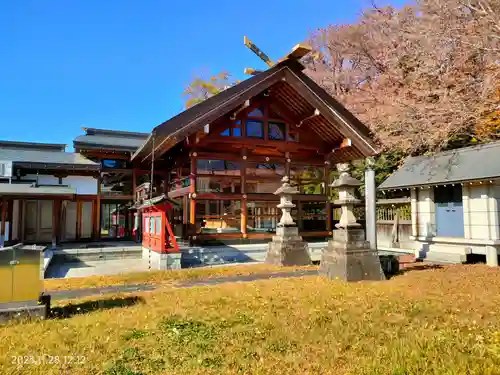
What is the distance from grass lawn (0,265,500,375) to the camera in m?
3.59

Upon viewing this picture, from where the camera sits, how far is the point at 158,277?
902 centimetres

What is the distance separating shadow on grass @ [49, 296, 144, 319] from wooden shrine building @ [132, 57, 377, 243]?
628 cm

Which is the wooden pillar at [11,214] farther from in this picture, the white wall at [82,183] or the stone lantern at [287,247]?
the stone lantern at [287,247]

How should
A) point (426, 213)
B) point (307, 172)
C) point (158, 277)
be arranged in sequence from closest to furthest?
point (158, 277) → point (426, 213) → point (307, 172)

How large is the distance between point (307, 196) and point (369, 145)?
11.1ft

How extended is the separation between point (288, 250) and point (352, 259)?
9.87 ft

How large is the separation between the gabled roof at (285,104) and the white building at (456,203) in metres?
2.48

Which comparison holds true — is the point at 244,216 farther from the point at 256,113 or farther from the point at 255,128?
the point at 256,113

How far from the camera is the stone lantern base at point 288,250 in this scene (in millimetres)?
11070

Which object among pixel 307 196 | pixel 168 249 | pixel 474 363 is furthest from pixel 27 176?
pixel 474 363

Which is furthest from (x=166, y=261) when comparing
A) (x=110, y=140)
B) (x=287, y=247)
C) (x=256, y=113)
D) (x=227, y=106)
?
(x=110, y=140)

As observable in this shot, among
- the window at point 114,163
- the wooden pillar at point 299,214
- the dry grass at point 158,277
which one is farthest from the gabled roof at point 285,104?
the dry grass at point 158,277

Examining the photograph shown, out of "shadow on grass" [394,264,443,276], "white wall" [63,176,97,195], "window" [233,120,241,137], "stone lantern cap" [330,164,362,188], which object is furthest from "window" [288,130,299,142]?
"white wall" [63,176,97,195]

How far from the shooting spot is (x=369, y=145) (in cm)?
1388
